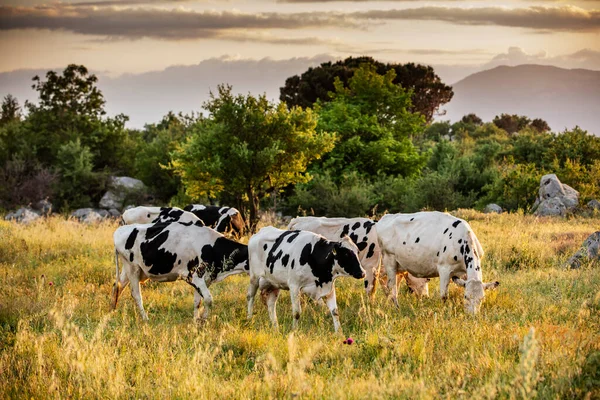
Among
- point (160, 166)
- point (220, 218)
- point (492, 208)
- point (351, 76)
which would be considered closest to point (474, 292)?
point (220, 218)

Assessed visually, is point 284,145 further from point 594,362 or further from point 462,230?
point 594,362

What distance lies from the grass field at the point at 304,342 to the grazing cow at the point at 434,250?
439 millimetres

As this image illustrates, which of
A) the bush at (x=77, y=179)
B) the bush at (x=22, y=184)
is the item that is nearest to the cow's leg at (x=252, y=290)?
the bush at (x=77, y=179)

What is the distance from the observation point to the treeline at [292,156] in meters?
23.8

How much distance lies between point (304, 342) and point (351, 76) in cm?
5404

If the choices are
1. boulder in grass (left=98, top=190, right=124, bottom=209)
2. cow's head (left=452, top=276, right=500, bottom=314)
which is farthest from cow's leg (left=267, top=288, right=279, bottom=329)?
boulder in grass (left=98, top=190, right=124, bottom=209)

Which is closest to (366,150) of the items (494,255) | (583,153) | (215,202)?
(215,202)

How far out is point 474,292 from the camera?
9.83 metres

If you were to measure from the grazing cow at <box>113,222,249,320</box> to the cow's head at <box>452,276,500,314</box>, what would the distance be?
3.75 m

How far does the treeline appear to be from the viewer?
23797 millimetres

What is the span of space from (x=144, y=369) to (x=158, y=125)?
59.4m

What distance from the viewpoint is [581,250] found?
14.3m

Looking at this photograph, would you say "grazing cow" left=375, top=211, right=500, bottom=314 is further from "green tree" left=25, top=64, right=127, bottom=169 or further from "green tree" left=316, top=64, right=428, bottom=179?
"green tree" left=25, top=64, right=127, bottom=169

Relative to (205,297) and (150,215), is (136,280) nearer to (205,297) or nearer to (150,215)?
(205,297)
